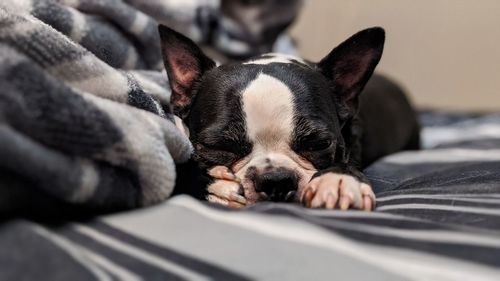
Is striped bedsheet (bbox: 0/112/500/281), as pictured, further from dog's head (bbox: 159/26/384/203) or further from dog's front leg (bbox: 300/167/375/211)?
dog's head (bbox: 159/26/384/203)

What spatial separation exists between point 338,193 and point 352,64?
0.49 metres

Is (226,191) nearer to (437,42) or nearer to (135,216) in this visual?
(135,216)

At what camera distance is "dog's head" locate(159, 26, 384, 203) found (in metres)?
1.11

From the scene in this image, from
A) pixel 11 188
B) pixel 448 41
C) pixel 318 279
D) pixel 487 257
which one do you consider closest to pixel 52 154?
pixel 11 188

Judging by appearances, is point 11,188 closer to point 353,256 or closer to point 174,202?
point 174,202

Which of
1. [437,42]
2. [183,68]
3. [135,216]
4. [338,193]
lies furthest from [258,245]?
[437,42]

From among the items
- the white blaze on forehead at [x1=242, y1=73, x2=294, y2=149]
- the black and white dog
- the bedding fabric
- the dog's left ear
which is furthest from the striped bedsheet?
the dog's left ear

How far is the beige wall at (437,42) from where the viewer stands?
256 centimetres

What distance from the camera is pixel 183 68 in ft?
4.46

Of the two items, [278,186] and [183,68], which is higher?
[183,68]

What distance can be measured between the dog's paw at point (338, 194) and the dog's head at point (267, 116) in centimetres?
7

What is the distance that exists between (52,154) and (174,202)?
0.21 meters

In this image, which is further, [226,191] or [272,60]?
[272,60]

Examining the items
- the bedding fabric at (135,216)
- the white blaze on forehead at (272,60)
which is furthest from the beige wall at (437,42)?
the bedding fabric at (135,216)
